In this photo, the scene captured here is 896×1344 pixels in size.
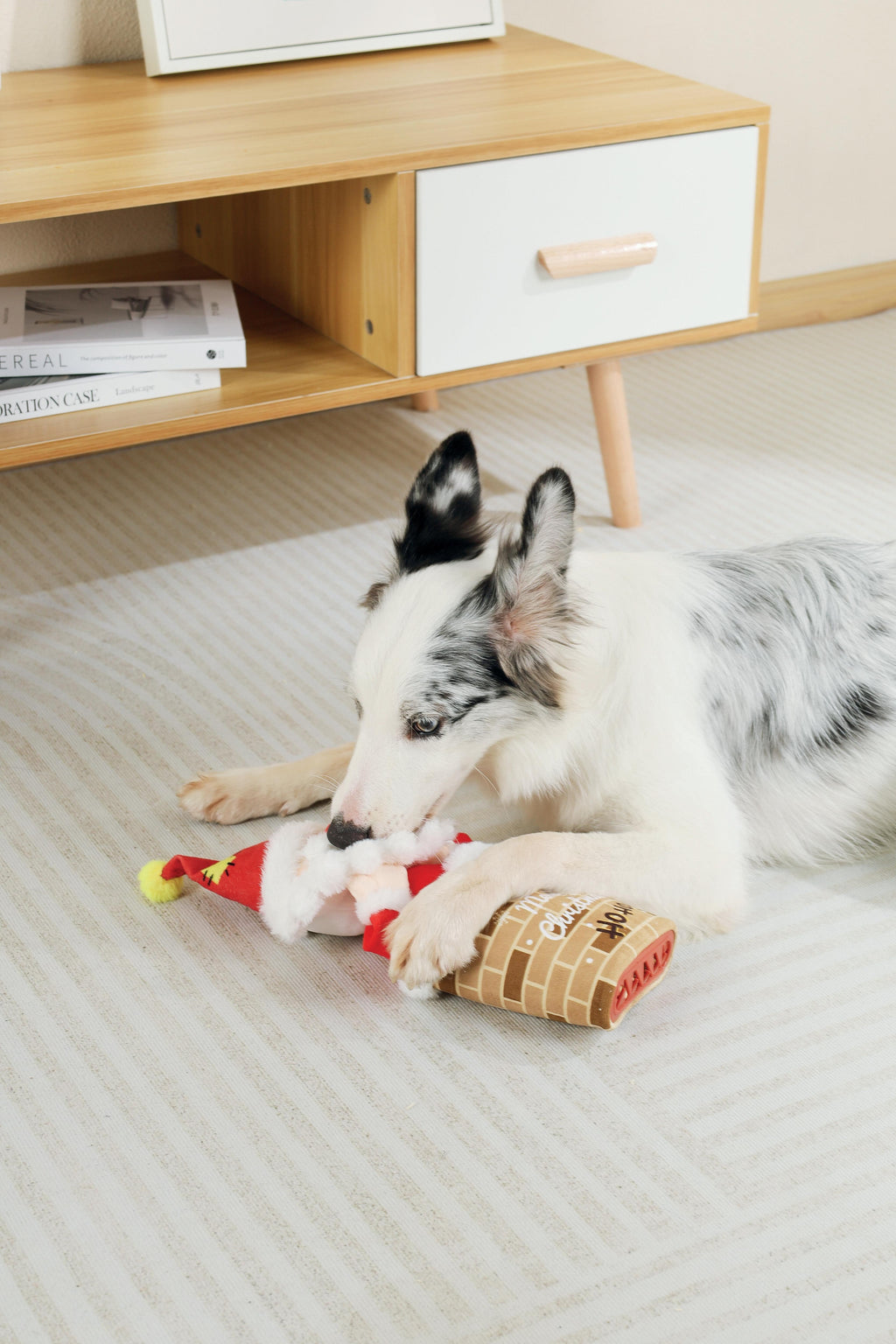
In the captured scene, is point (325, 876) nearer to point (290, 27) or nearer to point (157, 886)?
point (157, 886)

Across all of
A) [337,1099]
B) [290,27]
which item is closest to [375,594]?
[337,1099]

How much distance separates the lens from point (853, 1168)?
103 centimetres

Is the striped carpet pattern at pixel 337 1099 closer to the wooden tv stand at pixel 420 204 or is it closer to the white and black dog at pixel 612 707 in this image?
the white and black dog at pixel 612 707

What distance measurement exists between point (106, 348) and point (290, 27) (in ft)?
2.23

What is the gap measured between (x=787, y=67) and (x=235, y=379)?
5.23 ft

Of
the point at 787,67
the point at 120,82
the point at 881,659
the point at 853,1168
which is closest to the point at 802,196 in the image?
the point at 787,67

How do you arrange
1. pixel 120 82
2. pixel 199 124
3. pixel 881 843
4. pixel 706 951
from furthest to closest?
pixel 120 82 → pixel 199 124 → pixel 881 843 → pixel 706 951

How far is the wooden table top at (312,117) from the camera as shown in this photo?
154cm

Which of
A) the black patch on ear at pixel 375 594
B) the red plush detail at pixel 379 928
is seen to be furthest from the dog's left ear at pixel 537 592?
the red plush detail at pixel 379 928

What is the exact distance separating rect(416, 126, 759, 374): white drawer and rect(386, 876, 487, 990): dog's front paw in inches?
34.6

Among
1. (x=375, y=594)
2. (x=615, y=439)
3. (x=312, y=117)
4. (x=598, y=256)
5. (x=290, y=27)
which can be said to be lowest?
(x=615, y=439)

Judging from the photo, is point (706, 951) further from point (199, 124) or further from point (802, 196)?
point (802, 196)

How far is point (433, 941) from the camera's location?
1.11m

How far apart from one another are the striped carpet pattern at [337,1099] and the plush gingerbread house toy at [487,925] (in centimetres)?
5
